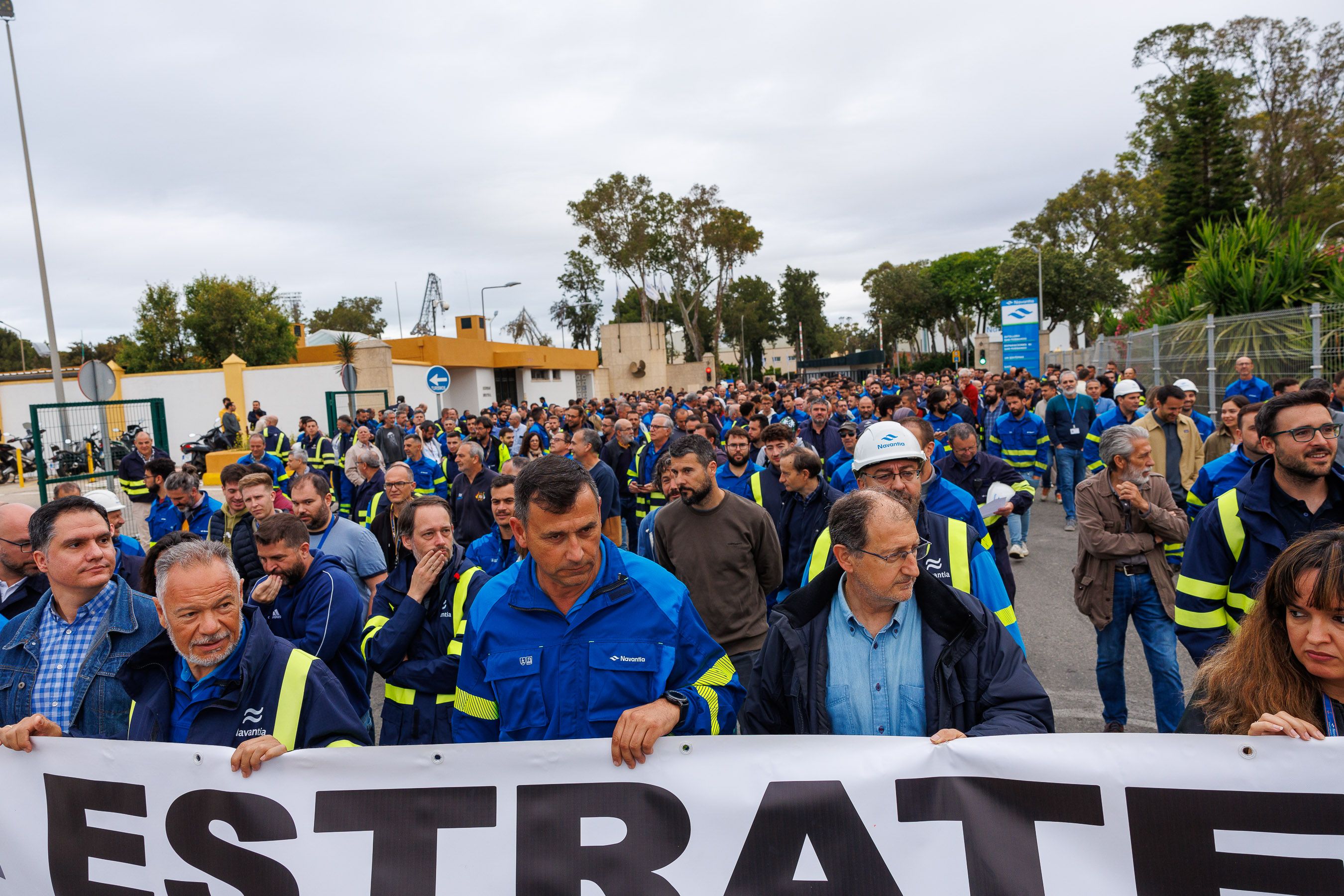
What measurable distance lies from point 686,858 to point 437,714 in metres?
1.63

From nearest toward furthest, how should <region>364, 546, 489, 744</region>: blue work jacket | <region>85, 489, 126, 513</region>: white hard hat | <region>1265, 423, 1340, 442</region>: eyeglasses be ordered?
1. <region>1265, 423, 1340, 442</region>: eyeglasses
2. <region>364, 546, 489, 744</region>: blue work jacket
3. <region>85, 489, 126, 513</region>: white hard hat

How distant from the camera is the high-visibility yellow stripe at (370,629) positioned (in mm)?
3738

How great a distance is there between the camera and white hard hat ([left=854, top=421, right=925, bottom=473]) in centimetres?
379

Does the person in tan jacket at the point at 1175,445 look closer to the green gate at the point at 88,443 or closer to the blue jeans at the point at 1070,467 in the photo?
the blue jeans at the point at 1070,467

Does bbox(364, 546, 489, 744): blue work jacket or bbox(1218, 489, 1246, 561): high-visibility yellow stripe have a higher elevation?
bbox(1218, 489, 1246, 561): high-visibility yellow stripe

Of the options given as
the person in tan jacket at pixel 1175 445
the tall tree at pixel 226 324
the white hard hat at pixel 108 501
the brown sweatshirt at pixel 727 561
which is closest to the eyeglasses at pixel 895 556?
the brown sweatshirt at pixel 727 561

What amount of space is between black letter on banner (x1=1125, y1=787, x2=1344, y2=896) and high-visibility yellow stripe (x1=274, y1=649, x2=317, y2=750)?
2492mm

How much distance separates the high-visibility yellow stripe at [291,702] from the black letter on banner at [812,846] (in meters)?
1.46

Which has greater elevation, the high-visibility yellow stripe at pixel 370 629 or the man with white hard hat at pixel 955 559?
the man with white hard hat at pixel 955 559

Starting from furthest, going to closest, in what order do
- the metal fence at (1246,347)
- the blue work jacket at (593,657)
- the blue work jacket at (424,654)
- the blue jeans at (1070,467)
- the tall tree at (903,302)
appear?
the tall tree at (903,302) < the metal fence at (1246,347) < the blue jeans at (1070,467) < the blue work jacket at (424,654) < the blue work jacket at (593,657)

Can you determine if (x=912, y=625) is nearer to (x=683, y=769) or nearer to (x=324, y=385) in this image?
(x=683, y=769)

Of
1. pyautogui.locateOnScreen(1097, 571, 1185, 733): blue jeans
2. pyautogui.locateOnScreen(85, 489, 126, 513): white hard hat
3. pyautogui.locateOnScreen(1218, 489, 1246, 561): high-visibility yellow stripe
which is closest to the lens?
pyautogui.locateOnScreen(1218, 489, 1246, 561): high-visibility yellow stripe

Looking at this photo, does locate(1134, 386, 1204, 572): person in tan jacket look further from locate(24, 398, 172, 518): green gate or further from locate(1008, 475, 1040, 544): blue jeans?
locate(24, 398, 172, 518): green gate

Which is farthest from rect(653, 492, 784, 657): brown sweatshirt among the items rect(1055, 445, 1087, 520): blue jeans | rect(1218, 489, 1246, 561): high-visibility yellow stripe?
rect(1055, 445, 1087, 520): blue jeans
